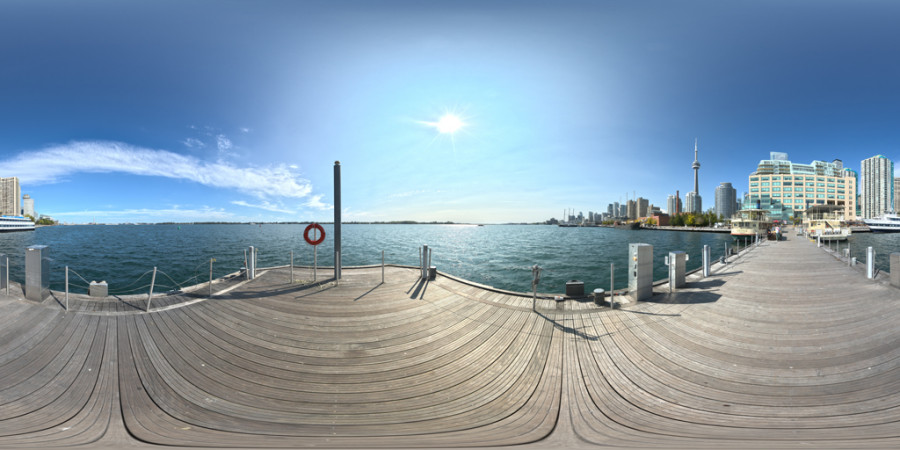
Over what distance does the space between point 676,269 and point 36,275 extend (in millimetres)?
16873

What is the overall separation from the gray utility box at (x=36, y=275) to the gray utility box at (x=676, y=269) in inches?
644

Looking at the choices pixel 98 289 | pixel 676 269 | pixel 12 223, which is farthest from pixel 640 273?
pixel 12 223

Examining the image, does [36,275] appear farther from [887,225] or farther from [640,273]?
[887,225]

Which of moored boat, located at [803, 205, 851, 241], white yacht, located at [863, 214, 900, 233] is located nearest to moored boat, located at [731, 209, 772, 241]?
moored boat, located at [803, 205, 851, 241]

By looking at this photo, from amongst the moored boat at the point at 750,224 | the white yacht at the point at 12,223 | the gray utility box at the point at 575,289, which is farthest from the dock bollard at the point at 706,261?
the white yacht at the point at 12,223

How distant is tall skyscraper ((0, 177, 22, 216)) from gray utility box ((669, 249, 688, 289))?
514 feet

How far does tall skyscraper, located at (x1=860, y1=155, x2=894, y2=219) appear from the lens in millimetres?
146250

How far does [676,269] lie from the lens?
359 inches

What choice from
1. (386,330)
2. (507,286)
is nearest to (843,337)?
(386,330)

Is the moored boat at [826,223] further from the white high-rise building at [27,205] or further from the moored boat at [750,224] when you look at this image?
the white high-rise building at [27,205]

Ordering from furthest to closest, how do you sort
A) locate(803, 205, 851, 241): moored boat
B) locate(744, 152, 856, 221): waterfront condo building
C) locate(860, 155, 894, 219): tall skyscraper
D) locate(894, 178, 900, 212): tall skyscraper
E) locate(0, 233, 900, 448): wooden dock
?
locate(894, 178, 900, 212): tall skyscraper < locate(860, 155, 894, 219): tall skyscraper < locate(744, 152, 856, 221): waterfront condo building < locate(803, 205, 851, 241): moored boat < locate(0, 233, 900, 448): wooden dock

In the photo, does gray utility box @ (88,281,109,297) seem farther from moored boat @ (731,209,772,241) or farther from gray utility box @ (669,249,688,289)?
moored boat @ (731,209,772,241)

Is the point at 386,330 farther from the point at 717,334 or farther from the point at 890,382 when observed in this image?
the point at 890,382

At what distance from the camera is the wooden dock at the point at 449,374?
11.5ft
